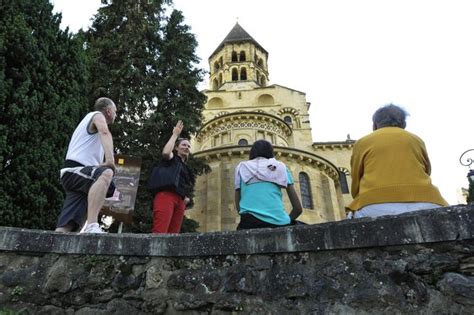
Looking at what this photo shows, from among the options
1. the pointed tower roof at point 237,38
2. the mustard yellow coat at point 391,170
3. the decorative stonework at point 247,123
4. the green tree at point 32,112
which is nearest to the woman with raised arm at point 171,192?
the mustard yellow coat at point 391,170

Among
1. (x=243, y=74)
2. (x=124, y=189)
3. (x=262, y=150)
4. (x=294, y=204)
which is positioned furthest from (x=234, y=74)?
(x=294, y=204)

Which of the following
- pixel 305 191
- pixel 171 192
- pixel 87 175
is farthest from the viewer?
pixel 305 191

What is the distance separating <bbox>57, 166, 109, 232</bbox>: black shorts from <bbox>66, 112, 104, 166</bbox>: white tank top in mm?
159

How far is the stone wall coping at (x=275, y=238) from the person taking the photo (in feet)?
8.98

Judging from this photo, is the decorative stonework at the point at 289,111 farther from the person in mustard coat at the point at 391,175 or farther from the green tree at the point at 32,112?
the person in mustard coat at the point at 391,175

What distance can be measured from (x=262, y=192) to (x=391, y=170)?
1462 mm

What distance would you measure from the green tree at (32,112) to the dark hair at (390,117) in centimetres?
632

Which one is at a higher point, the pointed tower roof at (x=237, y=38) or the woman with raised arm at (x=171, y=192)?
the pointed tower roof at (x=237, y=38)

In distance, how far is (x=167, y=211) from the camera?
5.33 m

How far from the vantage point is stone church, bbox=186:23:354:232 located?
2005cm

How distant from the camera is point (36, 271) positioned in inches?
130

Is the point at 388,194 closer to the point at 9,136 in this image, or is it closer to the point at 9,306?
the point at 9,306

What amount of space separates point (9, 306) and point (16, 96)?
203 inches

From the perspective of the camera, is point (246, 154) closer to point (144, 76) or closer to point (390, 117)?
point (144, 76)
